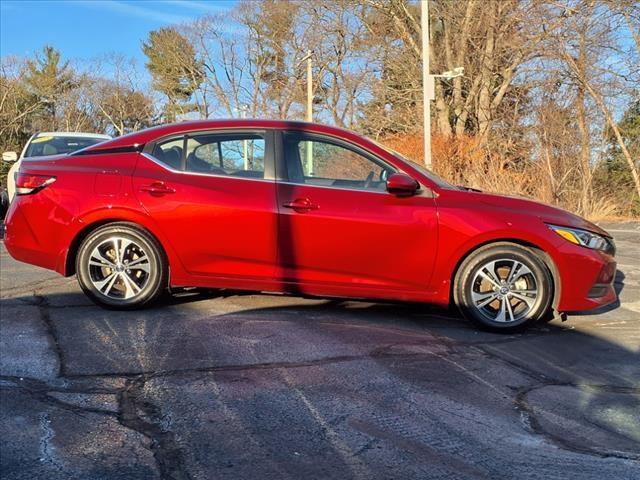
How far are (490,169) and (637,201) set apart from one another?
12.9ft

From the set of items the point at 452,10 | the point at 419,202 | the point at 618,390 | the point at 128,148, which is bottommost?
the point at 618,390

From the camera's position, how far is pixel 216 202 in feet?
16.9

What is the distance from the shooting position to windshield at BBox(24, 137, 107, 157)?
10.5 meters

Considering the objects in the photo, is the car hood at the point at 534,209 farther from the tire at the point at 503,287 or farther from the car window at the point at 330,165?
the car window at the point at 330,165

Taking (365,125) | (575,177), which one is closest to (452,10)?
(365,125)

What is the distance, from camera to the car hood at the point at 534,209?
5.05m

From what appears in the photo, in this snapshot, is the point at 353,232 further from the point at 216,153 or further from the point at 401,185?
the point at 216,153

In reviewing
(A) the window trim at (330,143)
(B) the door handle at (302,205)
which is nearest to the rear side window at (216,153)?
(A) the window trim at (330,143)

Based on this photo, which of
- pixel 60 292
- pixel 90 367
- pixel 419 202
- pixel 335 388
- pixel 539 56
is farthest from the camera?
pixel 539 56

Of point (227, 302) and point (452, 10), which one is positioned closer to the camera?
point (227, 302)

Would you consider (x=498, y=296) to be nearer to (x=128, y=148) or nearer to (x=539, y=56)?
(x=128, y=148)

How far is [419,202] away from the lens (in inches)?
199

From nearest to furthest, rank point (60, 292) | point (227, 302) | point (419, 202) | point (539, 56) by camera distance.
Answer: point (419, 202), point (227, 302), point (60, 292), point (539, 56)

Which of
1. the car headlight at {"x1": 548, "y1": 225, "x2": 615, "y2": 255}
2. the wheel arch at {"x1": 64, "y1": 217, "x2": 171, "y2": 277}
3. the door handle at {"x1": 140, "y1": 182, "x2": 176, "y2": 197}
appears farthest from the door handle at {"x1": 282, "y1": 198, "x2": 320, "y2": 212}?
the car headlight at {"x1": 548, "y1": 225, "x2": 615, "y2": 255}
